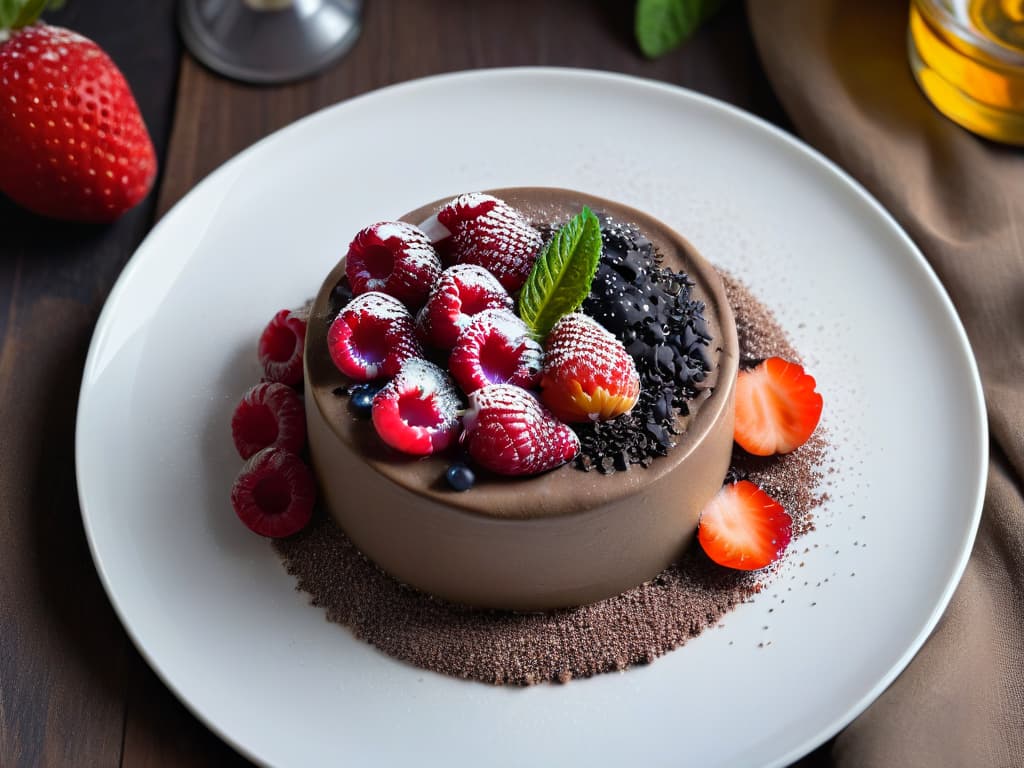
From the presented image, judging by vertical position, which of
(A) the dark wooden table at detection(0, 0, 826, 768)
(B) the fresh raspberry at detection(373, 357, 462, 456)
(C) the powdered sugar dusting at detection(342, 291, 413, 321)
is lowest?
(A) the dark wooden table at detection(0, 0, 826, 768)

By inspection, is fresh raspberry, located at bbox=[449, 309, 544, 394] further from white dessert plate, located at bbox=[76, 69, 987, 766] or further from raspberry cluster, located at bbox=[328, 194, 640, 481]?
white dessert plate, located at bbox=[76, 69, 987, 766]

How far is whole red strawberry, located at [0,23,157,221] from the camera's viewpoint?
2369 millimetres

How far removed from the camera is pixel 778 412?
7.19ft

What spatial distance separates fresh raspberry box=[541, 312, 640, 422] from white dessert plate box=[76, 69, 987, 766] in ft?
1.49

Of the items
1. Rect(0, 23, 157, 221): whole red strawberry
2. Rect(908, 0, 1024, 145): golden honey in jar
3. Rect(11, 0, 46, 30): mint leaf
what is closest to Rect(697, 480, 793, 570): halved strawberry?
Rect(908, 0, 1024, 145): golden honey in jar

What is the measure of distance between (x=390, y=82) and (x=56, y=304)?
3.15 ft

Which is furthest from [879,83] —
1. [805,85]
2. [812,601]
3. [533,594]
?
[533,594]

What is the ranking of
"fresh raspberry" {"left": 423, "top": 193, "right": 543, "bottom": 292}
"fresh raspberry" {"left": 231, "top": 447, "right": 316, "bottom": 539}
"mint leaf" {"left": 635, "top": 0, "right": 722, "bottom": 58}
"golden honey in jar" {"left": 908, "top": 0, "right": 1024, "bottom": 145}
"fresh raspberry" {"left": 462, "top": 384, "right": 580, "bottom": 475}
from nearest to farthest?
"fresh raspberry" {"left": 462, "top": 384, "right": 580, "bottom": 475} < "fresh raspberry" {"left": 423, "top": 193, "right": 543, "bottom": 292} < "fresh raspberry" {"left": 231, "top": 447, "right": 316, "bottom": 539} < "golden honey in jar" {"left": 908, "top": 0, "right": 1024, "bottom": 145} < "mint leaf" {"left": 635, "top": 0, "right": 722, "bottom": 58}

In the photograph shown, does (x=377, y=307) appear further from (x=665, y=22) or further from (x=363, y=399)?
(x=665, y=22)

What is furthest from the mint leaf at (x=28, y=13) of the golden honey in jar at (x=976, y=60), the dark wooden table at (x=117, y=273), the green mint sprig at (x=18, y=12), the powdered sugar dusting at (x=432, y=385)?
the golden honey in jar at (x=976, y=60)

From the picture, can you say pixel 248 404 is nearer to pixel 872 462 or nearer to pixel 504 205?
pixel 504 205

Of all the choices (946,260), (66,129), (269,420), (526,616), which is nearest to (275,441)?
(269,420)

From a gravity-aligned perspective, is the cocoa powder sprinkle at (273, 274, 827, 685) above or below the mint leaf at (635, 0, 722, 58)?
below

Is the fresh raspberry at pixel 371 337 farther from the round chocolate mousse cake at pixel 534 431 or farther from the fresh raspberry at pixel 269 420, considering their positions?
the fresh raspberry at pixel 269 420
